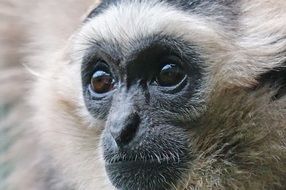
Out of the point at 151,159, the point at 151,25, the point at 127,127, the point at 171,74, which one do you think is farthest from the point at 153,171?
the point at 151,25

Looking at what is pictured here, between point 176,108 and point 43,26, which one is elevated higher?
point 43,26

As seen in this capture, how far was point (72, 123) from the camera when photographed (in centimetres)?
282

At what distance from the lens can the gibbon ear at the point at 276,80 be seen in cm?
234

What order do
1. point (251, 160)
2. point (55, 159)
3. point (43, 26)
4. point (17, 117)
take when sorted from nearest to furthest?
1. point (251, 160)
2. point (55, 159)
3. point (43, 26)
4. point (17, 117)

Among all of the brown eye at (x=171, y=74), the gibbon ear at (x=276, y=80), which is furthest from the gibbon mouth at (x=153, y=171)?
the gibbon ear at (x=276, y=80)

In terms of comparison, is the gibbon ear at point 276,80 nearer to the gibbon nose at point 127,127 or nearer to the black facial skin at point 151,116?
the black facial skin at point 151,116

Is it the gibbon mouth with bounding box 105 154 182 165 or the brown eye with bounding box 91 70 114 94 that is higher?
the brown eye with bounding box 91 70 114 94

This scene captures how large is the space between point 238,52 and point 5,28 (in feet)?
4.92

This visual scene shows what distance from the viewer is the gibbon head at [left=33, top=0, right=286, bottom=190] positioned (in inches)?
92.2

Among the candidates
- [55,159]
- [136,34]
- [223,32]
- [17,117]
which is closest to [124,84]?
[136,34]

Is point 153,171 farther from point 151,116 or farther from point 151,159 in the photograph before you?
point 151,116

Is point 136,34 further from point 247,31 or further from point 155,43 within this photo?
point 247,31

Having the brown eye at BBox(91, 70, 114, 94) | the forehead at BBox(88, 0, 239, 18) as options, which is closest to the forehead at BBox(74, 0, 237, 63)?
the forehead at BBox(88, 0, 239, 18)

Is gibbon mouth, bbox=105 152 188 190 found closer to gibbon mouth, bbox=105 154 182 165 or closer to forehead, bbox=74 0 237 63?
gibbon mouth, bbox=105 154 182 165
